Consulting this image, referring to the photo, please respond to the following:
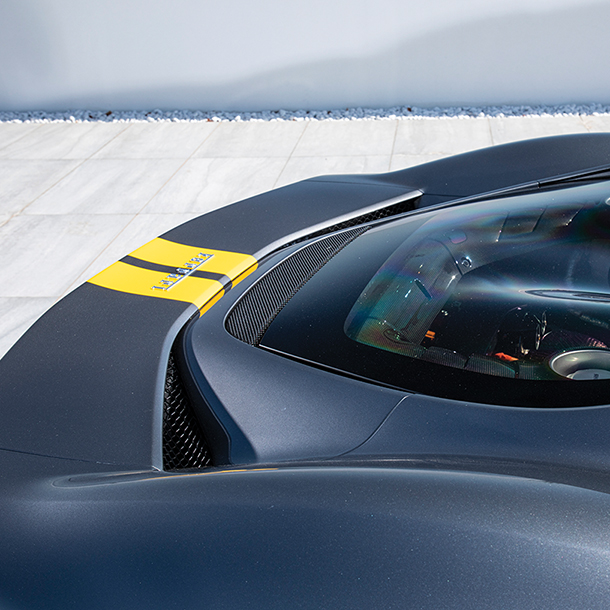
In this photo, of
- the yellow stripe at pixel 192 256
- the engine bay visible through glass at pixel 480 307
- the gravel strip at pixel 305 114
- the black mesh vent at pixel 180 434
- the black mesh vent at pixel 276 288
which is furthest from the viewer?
the gravel strip at pixel 305 114

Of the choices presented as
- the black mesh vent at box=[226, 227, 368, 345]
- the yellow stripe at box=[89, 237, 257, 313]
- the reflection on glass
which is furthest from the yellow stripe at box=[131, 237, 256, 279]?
the reflection on glass

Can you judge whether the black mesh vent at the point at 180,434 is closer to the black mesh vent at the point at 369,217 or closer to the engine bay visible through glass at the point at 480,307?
the engine bay visible through glass at the point at 480,307

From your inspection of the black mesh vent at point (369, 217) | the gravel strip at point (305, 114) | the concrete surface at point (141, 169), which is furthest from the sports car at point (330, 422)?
the gravel strip at point (305, 114)

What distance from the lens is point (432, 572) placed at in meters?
0.85

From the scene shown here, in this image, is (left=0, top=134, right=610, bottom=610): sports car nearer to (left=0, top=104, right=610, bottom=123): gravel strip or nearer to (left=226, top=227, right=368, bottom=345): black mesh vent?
(left=226, top=227, right=368, bottom=345): black mesh vent

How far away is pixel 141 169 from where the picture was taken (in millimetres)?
5320

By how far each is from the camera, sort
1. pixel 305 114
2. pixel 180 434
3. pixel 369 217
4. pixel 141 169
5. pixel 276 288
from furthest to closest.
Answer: pixel 305 114 → pixel 141 169 → pixel 369 217 → pixel 276 288 → pixel 180 434

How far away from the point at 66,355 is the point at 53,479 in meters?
0.44

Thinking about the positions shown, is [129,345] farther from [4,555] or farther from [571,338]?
[571,338]

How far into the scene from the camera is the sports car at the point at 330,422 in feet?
2.92

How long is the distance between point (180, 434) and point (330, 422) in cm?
36

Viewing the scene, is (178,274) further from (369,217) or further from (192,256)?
(369,217)

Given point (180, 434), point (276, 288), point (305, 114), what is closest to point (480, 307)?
point (276, 288)

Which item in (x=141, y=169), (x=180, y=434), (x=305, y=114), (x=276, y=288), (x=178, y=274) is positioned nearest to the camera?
(x=180, y=434)
